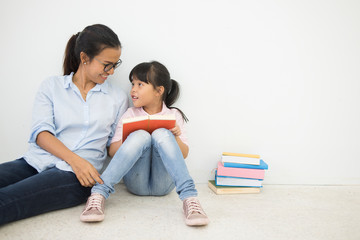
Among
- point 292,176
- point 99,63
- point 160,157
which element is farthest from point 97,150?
point 292,176

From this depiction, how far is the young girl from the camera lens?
4.21 feet

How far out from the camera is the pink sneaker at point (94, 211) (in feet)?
3.92

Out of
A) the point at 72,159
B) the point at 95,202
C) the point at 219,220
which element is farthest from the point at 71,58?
the point at 219,220

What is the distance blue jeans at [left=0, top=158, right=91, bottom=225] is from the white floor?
0.05m

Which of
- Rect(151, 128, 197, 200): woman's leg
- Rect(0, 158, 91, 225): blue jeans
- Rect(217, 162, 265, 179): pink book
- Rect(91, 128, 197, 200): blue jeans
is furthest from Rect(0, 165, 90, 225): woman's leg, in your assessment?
Rect(217, 162, 265, 179): pink book

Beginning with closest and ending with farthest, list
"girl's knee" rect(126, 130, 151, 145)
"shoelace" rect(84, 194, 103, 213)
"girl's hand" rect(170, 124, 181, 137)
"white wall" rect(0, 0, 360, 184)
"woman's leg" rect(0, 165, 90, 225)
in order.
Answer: "woman's leg" rect(0, 165, 90, 225) → "shoelace" rect(84, 194, 103, 213) → "girl's knee" rect(126, 130, 151, 145) → "girl's hand" rect(170, 124, 181, 137) → "white wall" rect(0, 0, 360, 184)

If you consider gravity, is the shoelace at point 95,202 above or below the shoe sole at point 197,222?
above

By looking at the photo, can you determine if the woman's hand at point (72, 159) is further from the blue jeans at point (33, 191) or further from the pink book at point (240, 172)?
the pink book at point (240, 172)

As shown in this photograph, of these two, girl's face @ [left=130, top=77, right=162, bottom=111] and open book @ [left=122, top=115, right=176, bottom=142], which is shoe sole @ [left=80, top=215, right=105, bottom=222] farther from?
girl's face @ [left=130, top=77, right=162, bottom=111]

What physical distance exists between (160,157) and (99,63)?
0.53m

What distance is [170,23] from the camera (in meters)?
1.72

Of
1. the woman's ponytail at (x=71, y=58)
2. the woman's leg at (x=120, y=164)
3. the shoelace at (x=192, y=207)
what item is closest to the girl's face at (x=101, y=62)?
the woman's ponytail at (x=71, y=58)

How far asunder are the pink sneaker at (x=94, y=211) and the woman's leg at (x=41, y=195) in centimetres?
12

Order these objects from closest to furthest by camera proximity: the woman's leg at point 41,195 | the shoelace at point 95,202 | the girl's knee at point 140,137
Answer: the woman's leg at point 41,195 < the shoelace at point 95,202 < the girl's knee at point 140,137
